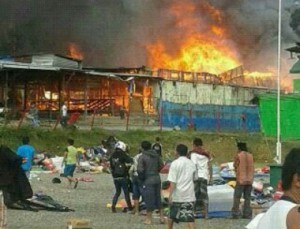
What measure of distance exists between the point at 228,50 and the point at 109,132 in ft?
111

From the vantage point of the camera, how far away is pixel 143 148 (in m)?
14.2

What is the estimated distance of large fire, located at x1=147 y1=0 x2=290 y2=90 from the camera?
6612 cm

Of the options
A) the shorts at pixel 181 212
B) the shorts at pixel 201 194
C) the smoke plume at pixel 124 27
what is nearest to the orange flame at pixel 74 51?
the smoke plume at pixel 124 27

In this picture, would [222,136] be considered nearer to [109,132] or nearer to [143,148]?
[109,132]

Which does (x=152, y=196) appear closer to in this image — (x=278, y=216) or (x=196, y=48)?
(x=278, y=216)

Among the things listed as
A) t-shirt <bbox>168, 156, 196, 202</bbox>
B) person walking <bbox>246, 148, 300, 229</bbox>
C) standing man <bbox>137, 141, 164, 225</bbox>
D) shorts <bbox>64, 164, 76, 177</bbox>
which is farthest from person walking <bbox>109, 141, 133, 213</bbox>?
person walking <bbox>246, 148, 300, 229</bbox>

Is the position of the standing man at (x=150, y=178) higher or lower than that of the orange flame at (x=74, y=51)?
lower

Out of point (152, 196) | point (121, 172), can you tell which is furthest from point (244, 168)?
point (121, 172)

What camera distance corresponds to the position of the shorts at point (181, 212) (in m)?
11.2

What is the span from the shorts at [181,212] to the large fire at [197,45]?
5285 cm

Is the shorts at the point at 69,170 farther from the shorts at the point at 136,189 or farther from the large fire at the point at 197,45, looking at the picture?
the large fire at the point at 197,45

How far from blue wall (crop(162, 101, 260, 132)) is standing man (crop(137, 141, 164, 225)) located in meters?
26.5

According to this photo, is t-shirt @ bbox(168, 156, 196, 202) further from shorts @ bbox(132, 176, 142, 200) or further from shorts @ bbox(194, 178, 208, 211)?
shorts @ bbox(132, 176, 142, 200)

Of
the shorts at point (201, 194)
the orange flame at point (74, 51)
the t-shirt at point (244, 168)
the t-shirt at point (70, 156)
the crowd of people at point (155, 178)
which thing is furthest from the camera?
the orange flame at point (74, 51)
